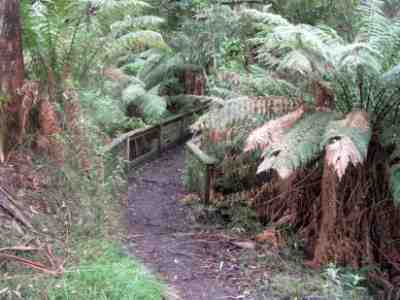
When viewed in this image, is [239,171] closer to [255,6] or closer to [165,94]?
[165,94]

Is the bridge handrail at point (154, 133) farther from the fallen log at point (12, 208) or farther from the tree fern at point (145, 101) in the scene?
the fallen log at point (12, 208)

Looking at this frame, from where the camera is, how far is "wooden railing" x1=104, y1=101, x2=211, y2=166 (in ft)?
23.0

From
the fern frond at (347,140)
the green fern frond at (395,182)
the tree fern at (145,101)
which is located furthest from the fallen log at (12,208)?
the tree fern at (145,101)

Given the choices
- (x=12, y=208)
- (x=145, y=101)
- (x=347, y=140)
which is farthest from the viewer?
(x=145, y=101)

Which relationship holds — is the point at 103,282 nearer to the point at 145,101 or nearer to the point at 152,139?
the point at 152,139

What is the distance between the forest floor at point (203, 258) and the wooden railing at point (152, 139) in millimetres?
1148

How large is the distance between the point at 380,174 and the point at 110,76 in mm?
3226

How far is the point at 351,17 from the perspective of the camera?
8.61 m

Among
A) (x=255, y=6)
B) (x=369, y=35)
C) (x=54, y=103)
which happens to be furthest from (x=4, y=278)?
(x=255, y=6)

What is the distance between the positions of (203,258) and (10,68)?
84.9 inches

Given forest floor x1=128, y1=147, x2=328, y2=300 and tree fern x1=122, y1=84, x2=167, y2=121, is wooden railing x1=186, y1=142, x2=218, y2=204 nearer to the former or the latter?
forest floor x1=128, y1=147, x2=328, y2=300

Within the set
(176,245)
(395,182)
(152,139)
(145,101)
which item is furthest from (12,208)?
(145,101)

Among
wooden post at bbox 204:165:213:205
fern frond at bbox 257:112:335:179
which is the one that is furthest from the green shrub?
wooden post at bbox 204:165:213:205

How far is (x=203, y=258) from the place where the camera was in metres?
4.17
